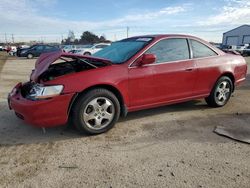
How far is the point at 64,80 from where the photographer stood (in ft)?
11.8

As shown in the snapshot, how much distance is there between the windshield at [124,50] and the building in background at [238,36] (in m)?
55.2

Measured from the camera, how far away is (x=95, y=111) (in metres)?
3.86

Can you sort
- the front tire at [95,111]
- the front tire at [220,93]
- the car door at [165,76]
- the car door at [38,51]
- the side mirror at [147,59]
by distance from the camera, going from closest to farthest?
the front tire at [95,111], the side mirror at [147,59], the car door at [165,76], the front tire at [220,93], the car door at [38,51]

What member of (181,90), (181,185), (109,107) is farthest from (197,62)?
(181,185)

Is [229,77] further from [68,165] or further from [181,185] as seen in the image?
[68,165]

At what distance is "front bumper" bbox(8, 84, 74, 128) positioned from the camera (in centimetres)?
350

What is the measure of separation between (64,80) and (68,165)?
1.21m

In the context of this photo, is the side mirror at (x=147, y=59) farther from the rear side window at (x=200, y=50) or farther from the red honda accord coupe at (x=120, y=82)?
the rear side window at (x=200, y=50)

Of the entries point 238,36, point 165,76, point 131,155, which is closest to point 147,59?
point 165,76

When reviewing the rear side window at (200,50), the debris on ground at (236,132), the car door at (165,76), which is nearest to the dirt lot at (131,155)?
the debris on ground at (236,132)

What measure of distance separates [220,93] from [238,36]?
188 ft

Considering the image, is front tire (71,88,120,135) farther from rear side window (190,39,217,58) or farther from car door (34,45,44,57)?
car door (34,45,44,57)

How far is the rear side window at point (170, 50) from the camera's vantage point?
4461 mm

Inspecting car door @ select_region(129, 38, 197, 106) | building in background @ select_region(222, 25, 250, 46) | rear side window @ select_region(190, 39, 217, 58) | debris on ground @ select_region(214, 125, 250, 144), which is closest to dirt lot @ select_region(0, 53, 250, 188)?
debris on ground @ select_region(214, 125, 250, 144)
